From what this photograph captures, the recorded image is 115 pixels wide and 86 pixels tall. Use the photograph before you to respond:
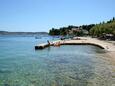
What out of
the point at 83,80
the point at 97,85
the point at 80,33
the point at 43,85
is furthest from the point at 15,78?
the point at 80,33

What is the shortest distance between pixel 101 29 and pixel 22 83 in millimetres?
80027

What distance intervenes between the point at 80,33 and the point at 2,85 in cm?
15901

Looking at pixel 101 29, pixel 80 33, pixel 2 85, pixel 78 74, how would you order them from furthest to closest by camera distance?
pixel 80 33 < pixel 101 29 < pixel 78 74 < pixel 2 85

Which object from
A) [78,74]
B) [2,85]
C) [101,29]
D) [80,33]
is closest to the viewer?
[2,85]

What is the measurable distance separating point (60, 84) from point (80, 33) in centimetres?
15812

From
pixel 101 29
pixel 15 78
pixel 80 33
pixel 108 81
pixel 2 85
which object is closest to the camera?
pixel 2 85

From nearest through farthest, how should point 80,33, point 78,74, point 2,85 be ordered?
point 2,85 → point 78,74 → point 80,33

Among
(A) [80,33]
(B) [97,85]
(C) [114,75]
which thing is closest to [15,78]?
(B) [97,85]

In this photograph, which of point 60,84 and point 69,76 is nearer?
point 60,84

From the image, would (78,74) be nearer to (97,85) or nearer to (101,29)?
(97,85)

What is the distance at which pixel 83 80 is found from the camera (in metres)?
17.6

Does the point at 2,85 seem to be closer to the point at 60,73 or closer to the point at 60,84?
the point at 60,84

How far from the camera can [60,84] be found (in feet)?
53.4

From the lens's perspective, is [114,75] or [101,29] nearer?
[114,75]
